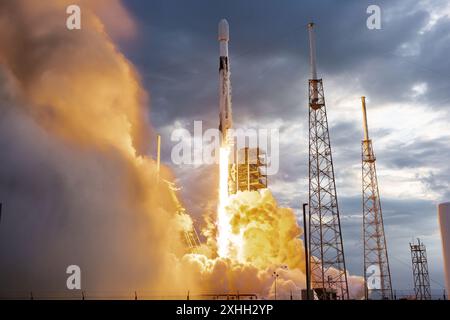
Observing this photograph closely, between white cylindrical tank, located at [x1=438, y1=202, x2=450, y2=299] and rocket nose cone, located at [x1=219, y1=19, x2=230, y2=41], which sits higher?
rocket nose cone, located at [x1=219, y1=19, x2=230, y2=41]

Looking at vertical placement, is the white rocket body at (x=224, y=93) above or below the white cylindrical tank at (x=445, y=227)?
above

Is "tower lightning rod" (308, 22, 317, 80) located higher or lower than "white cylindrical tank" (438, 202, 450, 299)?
higher

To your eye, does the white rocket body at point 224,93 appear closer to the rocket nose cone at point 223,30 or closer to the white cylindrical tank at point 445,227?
the rocket nose cone at point 223,30

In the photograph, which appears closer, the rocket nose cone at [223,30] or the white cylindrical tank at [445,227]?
the white cylindrical tank at [445,227]

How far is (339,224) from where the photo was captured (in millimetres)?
60812

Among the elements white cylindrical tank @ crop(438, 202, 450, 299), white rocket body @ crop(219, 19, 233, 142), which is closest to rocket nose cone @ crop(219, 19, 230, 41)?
white rocket body @ crop(219, 19, 233, 142)

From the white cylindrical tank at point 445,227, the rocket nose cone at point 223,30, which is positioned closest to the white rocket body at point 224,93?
the rocket nose cone at point 223,30

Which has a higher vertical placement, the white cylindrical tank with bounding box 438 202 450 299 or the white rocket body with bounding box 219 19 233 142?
the white rocket body with bounding box 219 19 233 142

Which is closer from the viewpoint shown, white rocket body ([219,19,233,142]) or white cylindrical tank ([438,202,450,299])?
white cylindrical tank ([438,202,450,299])

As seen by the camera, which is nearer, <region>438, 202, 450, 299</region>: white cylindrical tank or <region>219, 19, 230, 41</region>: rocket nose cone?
<region>438, 202, 450, 299</region>: white cylindrical tank

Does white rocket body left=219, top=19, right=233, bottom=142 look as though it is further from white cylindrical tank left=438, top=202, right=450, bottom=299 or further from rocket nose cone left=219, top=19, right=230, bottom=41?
white cylindrical tank left=438, top=202, right=450, bottom=299
